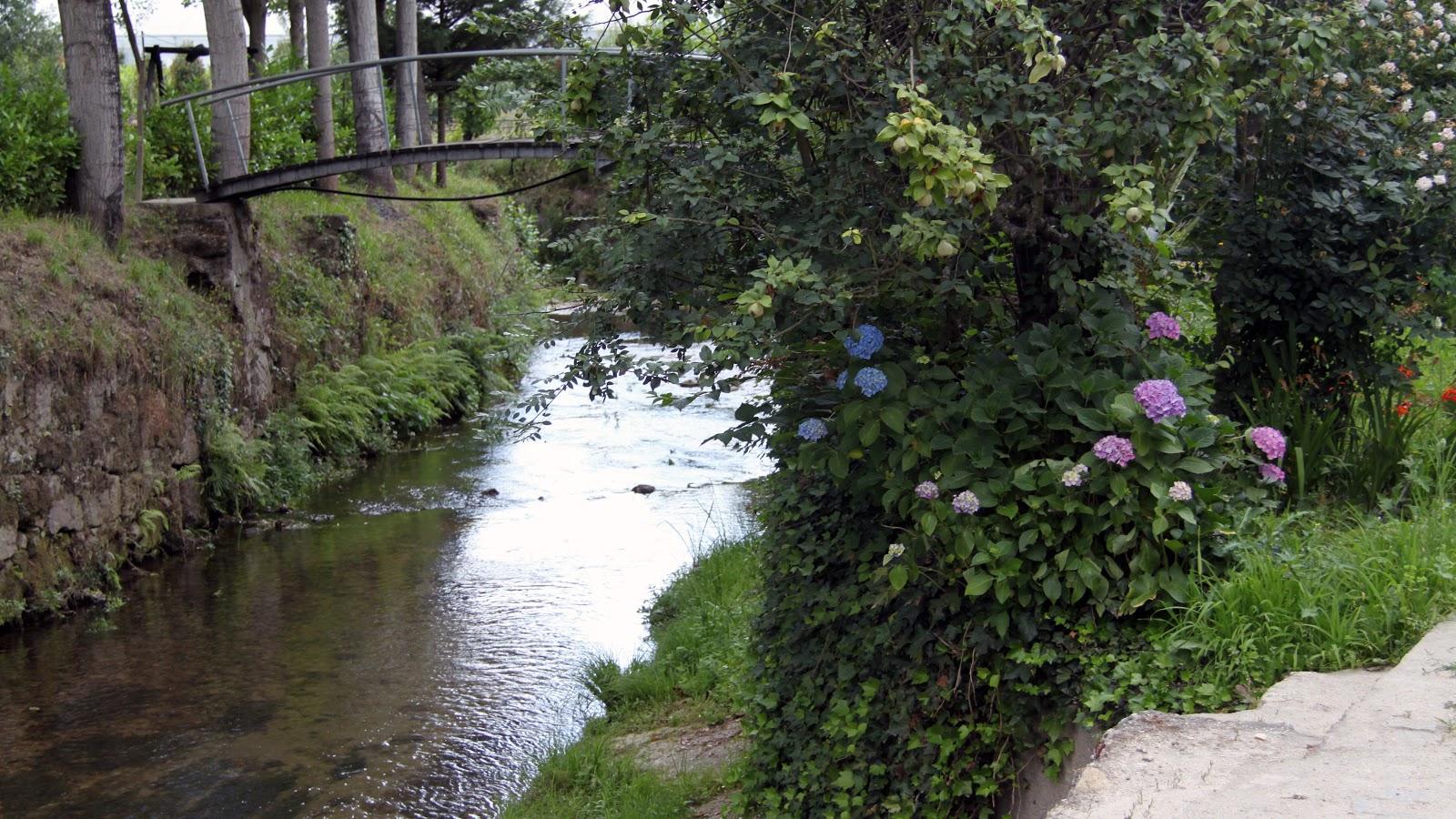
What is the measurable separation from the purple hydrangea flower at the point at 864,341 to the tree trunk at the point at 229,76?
12.3m

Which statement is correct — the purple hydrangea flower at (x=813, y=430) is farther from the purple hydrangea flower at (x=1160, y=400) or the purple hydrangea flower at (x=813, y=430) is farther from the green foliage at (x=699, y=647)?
the green foliage at (x=699, y=647)

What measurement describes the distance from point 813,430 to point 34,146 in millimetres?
10765

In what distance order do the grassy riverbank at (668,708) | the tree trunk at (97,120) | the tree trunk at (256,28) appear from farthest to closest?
1. the tree trunk at (256,28)
2. the tree trunk at (97,120)
3. the grassy riverbank at (668,708)

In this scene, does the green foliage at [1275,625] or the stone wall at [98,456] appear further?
the stone wall at [98,456]

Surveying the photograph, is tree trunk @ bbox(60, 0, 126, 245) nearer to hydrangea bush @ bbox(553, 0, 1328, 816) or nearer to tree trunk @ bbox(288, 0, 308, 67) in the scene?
hydrangea bush @ bbox(553, 0, 1328, 816)

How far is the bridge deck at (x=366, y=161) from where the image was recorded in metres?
12.0

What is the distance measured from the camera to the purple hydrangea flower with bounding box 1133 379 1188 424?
380 centimetres

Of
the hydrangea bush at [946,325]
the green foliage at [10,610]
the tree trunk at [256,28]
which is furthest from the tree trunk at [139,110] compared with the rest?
the hydrangea bush at [946,325]

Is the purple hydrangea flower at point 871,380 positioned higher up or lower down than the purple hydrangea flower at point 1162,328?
lower down

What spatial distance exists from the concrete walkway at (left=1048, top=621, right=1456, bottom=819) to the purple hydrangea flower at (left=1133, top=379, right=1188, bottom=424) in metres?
0.81

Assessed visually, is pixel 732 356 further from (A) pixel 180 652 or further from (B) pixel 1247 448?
(A) pixel 180 652

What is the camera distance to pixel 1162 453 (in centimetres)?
390

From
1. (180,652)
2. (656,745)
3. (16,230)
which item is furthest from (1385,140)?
(16,230)

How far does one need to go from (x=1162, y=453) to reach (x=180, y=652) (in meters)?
7.75
